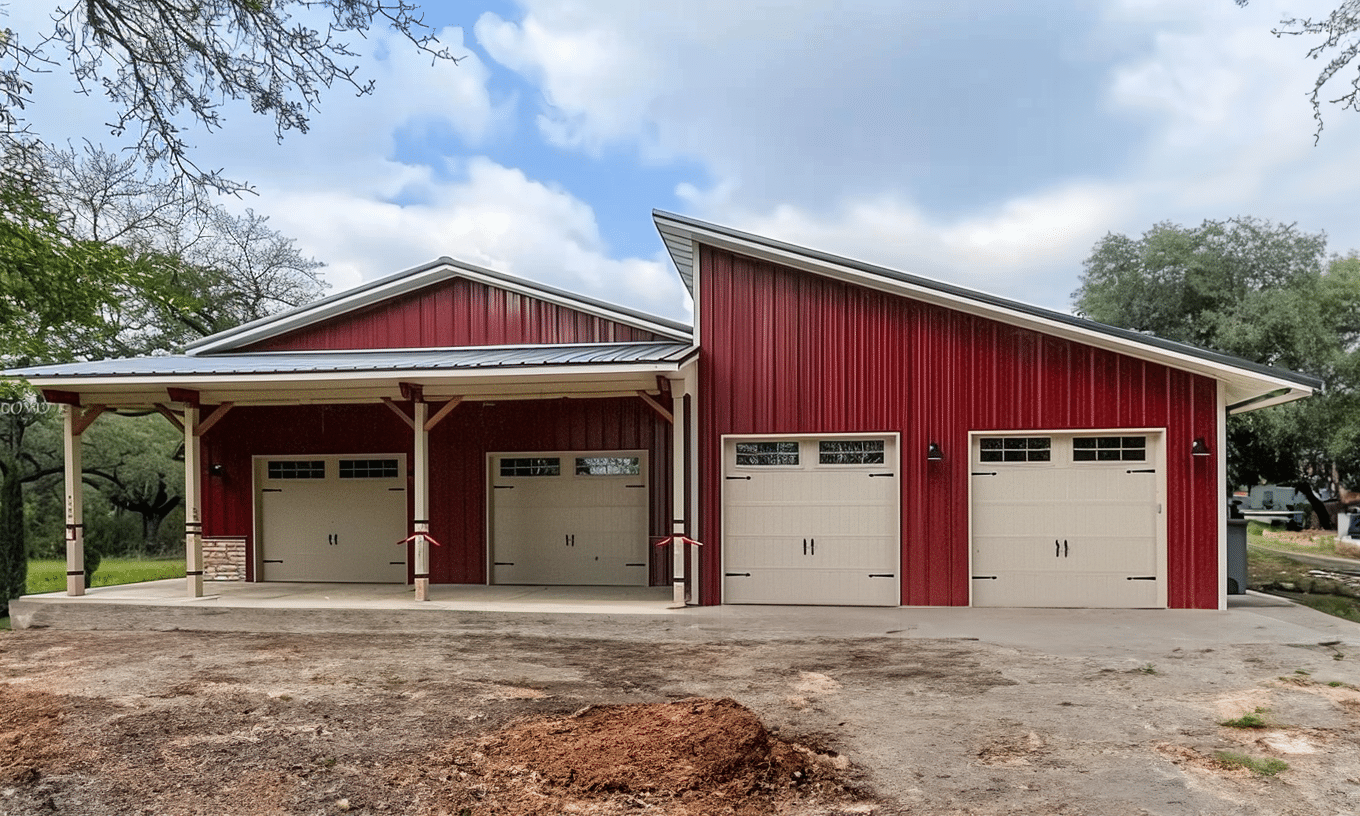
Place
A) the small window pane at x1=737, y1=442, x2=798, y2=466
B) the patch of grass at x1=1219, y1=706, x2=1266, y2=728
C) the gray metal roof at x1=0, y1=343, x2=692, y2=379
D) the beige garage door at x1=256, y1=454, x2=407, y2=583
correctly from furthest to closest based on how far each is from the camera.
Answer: the beige garage door at x1=256, y1=454, x2=407, y2=583 → the small window pane at x1=737, y1=442, x2=798, y2=466 → the gray metal roof at x1=0, y1=343, x2=692, y2=379 → the patch of grass at x1=1219, y1=706, x2=1266, y2=728

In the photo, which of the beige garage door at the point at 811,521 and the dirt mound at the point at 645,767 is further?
the beige garage door at the point at 811,521

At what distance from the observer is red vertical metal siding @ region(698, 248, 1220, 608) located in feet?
31.6

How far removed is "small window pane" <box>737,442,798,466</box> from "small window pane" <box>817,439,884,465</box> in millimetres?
323

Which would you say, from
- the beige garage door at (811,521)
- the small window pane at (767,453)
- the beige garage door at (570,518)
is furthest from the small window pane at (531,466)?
the small window pane at (767,453)

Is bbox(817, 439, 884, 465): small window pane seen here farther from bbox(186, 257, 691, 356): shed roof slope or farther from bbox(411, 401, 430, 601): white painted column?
bbox(411, 401, 430, 601): white painted column

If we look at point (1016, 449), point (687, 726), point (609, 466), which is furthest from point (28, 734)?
point (1016, 449)

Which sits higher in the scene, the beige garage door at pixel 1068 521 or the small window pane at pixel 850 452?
the small window pane at pixel 850 452

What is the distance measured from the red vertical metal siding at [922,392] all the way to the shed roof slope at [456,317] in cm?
175

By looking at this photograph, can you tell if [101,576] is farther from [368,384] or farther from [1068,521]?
[1068,521]

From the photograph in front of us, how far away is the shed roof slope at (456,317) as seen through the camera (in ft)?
39.9

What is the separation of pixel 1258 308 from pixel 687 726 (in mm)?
23880

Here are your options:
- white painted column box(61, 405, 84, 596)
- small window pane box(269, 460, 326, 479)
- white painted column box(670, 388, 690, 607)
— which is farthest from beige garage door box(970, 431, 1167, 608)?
white painted column box(61, 405, 84, 596)

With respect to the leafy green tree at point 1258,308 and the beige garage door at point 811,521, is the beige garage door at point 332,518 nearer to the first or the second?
the beige garage door at point 811,521

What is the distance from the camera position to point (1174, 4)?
922 centimetres
